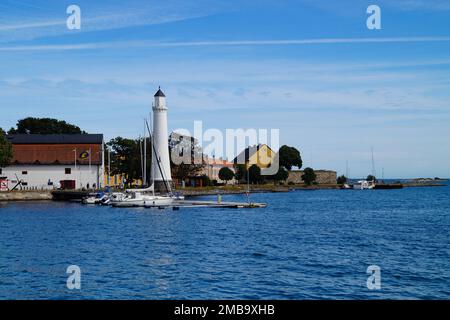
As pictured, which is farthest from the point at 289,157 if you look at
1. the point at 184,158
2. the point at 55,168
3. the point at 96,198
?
the point at 96,198

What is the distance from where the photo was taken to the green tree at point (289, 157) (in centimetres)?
18812

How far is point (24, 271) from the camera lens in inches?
1097

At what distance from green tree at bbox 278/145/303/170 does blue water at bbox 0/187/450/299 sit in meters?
129

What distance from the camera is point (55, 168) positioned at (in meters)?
111

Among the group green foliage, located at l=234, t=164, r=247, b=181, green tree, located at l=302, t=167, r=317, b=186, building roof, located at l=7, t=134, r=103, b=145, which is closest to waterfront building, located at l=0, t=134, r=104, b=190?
building roof, located at l=7, t=134, r=103, b=145

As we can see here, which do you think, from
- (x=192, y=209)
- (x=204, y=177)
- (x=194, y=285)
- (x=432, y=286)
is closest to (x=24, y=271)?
(x=194, y=285)

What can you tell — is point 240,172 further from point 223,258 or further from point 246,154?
point 223,258

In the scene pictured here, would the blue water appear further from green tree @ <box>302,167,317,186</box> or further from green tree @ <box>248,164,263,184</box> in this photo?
green tree @ <box>302,167,317,186</box>

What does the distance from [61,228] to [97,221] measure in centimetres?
805

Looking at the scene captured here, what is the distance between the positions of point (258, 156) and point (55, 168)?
271 ft

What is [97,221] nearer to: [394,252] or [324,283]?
[394,252]

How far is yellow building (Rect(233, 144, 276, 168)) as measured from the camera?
180 meters
